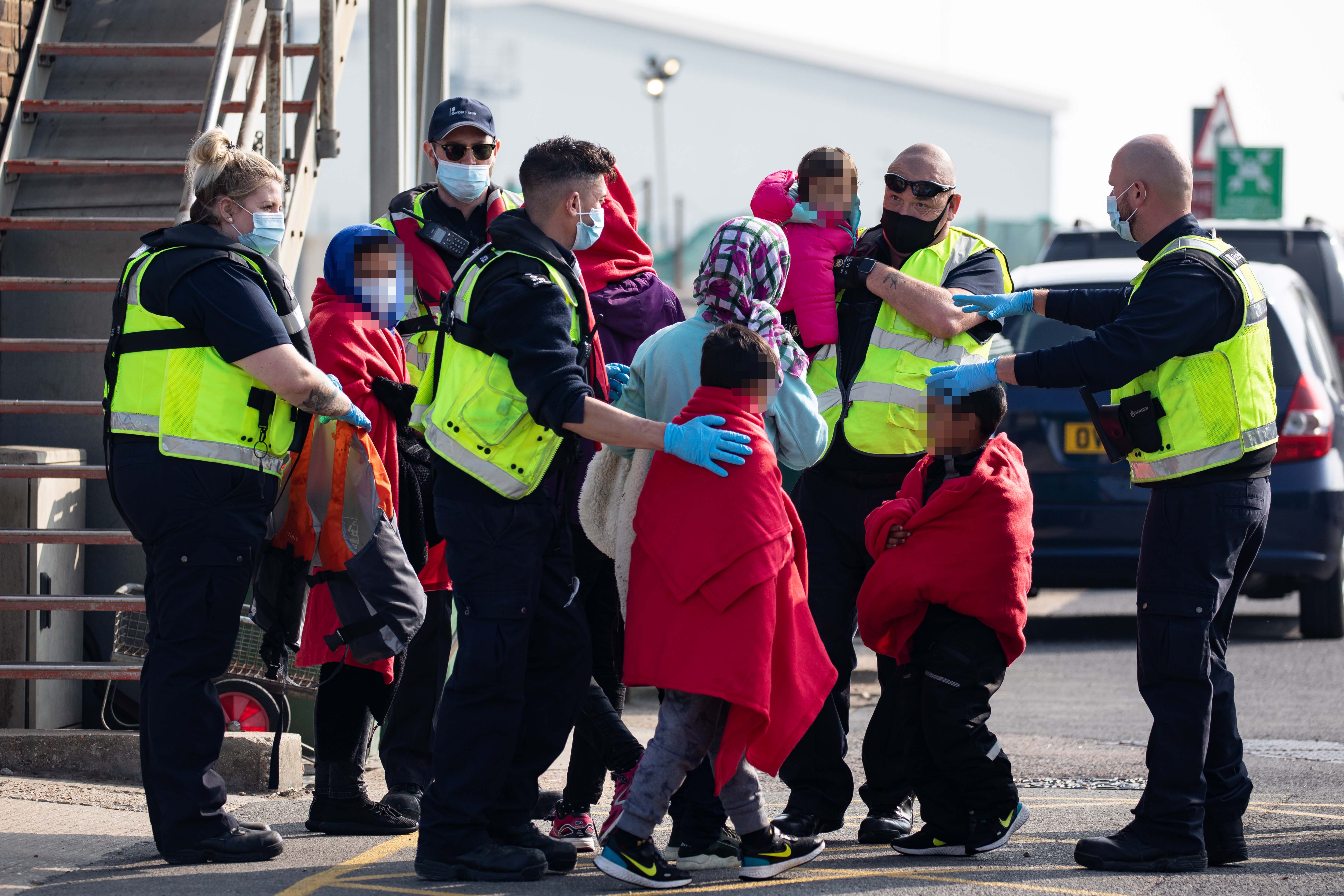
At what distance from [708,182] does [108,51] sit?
50719 mm

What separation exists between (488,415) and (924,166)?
155 cm

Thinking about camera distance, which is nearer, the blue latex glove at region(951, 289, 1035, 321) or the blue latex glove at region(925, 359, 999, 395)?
the blue latex glove at region(925, 359, 999, 395)

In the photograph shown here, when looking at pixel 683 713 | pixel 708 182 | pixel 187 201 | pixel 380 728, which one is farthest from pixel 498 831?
pixel 708 182

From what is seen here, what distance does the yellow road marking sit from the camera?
4137mm

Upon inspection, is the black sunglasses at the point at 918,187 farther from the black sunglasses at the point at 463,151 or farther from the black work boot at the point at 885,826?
the black work boot at the point at 885,826

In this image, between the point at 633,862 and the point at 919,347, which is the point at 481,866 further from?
the point at 919,347

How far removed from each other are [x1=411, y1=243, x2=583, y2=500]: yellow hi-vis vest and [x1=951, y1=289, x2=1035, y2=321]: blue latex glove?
1.19 m

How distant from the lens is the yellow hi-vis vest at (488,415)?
13.5 ft

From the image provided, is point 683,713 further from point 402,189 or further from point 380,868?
point 402,189

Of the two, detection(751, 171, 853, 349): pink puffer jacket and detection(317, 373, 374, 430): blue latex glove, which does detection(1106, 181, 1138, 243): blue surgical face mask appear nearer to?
detection(751, 171, 853, 349): pink puffer jacket

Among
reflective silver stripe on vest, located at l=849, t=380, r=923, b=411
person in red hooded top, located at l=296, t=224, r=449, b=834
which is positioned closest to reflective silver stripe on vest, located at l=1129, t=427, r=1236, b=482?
reflective silver stripe on vest, located at l=849, t=380, r=923, b=411

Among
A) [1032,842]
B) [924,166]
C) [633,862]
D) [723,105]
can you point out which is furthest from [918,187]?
[723,105]

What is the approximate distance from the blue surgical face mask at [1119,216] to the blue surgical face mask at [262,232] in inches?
94.3

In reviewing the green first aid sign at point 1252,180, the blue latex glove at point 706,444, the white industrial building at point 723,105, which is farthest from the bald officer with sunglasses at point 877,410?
the white industrial building at point 723,105
